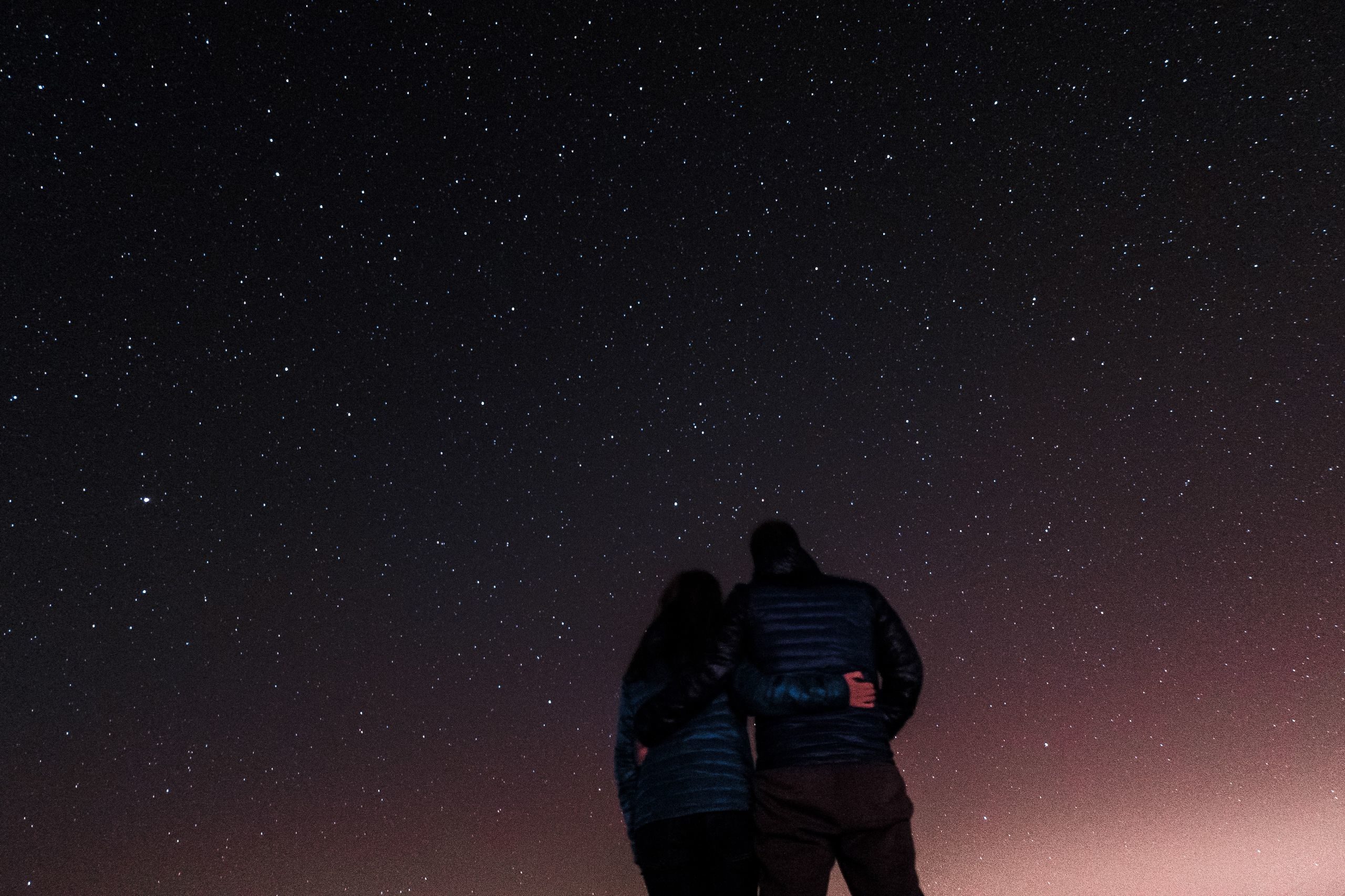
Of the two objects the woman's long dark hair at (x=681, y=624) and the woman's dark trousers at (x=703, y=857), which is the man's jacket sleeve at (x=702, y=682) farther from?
the woman's dark trousers at (x=703, y=857)

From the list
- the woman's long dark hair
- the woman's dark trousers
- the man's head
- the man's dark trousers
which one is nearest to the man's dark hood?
the man's head

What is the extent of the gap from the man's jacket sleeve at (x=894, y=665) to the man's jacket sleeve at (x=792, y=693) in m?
0.27

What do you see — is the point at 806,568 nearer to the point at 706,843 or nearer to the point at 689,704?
the point at 689,704

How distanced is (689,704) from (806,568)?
0.49 metres

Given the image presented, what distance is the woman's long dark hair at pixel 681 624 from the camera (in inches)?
121

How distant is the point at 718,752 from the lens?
296cm

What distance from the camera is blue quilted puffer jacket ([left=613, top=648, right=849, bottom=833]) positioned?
9.18ft

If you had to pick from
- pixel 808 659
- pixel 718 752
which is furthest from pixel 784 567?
pixel 718 752

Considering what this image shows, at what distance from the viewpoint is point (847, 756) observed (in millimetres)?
2742

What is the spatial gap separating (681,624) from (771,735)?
17.8 inches

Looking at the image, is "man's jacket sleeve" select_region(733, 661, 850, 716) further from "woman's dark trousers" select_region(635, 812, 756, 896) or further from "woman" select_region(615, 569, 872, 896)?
"woman's dark trousers" select_region(635, 812, 756, 896)

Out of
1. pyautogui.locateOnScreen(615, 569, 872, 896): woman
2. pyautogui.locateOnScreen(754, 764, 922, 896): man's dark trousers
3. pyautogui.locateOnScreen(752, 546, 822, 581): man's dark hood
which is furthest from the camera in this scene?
pyautogui.locateOnScreen(752, 546, 822, 581): man's dark hood

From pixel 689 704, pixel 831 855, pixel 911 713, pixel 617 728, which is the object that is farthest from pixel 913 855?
pixel 617 728

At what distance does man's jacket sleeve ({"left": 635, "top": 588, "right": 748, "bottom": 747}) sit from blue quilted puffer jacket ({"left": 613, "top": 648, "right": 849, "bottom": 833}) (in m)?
0.05
